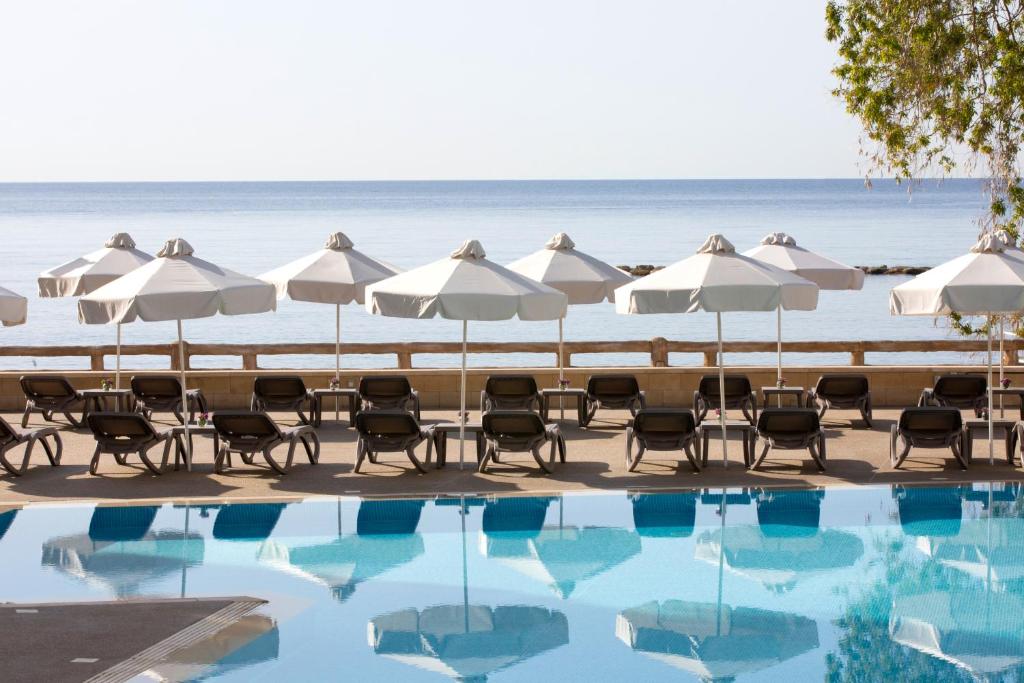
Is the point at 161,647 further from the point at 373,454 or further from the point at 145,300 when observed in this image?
the point at 373,454

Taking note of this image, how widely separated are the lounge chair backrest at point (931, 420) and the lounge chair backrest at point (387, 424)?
4.99m

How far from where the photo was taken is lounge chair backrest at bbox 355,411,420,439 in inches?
517

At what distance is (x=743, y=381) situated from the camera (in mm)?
16438

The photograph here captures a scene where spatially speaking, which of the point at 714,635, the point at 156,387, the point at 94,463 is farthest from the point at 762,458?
the point at 156,387

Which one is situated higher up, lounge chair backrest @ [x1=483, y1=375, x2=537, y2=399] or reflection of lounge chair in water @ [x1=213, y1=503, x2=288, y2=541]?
lounge chair backrest @ [x1=483, y1=375, x2=537, y2=399]

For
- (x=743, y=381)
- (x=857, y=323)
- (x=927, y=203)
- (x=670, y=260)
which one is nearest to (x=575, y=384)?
(x=743, y=381)

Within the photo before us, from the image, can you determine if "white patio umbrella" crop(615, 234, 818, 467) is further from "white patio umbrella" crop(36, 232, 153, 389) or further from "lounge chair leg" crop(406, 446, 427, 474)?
"white patio umbrella" crop(36, 232, 153, 389)

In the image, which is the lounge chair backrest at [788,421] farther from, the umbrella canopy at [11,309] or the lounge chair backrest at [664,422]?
the umbrella canopy at [11,309]


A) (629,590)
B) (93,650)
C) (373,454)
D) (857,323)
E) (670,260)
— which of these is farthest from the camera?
(670,260)

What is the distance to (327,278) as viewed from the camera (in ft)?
52.7

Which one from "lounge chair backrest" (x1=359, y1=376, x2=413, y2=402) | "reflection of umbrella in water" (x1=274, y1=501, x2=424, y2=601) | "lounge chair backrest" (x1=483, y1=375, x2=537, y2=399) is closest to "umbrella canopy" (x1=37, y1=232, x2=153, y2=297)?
"lounge chair backrest" (x1=359, y1=376, x2=413, y2=402)

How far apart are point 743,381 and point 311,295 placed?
5486 millimetres

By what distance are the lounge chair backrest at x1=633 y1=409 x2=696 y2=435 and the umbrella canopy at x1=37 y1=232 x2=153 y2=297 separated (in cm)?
759

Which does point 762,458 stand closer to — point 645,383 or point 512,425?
point 512,425
